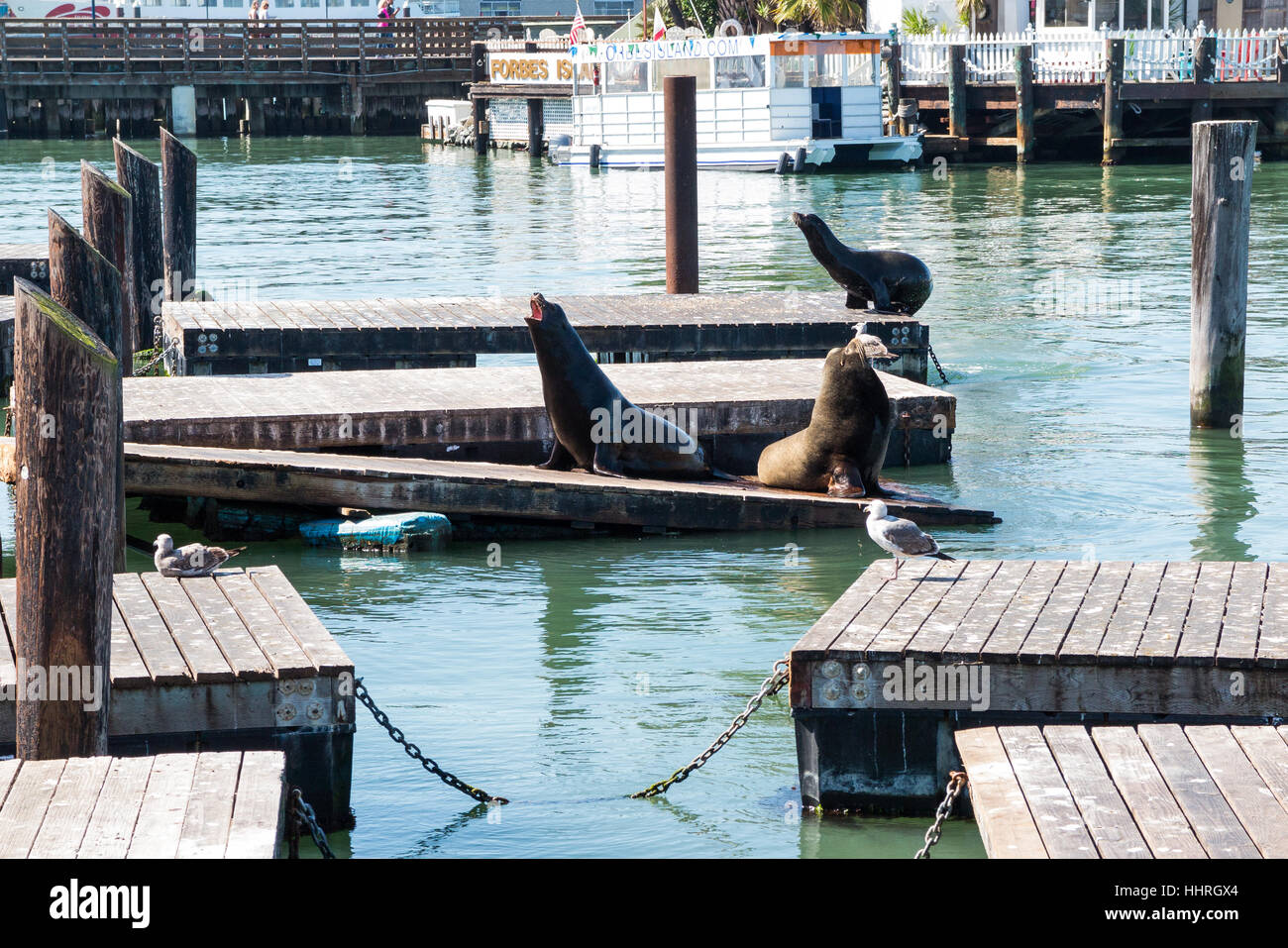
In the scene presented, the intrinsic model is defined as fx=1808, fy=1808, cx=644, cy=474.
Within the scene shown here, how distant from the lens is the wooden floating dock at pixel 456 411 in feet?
32.6

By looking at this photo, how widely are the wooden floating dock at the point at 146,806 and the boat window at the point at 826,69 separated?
105 feet

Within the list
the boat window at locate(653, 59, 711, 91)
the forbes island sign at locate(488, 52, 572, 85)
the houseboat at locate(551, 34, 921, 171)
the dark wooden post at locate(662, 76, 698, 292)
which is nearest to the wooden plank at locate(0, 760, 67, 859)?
the dark wooden post at locate(662, 76, 698, 292)

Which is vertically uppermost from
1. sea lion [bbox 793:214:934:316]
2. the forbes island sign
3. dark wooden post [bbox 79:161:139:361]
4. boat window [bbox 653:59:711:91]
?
the forbes island sign

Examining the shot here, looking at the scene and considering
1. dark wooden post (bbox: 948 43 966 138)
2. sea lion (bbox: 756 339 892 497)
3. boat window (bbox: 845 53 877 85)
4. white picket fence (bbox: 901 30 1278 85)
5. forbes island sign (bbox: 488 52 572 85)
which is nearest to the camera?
sea lion (bbox: 756 339 892 497)

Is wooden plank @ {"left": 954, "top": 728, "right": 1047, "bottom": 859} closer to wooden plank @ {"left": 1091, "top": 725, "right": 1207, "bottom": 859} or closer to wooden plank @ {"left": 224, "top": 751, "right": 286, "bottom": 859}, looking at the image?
wooden plank @ {"left": 1091, "top": 725, "right": 1207, "bottom": 859}

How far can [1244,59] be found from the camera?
35.6 m

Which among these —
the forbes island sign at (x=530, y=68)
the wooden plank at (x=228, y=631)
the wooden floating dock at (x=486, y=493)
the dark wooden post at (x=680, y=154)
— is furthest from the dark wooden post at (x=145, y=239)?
the forbes island sign at (x=530, y=68)

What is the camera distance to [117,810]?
4445mm

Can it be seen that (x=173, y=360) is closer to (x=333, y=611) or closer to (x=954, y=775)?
(x=333, y=611)

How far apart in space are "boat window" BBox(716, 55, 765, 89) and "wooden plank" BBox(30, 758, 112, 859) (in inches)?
1252

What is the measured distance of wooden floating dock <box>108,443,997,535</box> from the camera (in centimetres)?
913

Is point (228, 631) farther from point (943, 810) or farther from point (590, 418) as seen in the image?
point (590, 418)

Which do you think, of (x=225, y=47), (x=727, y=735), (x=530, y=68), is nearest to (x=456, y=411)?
(x=727, y=735)
